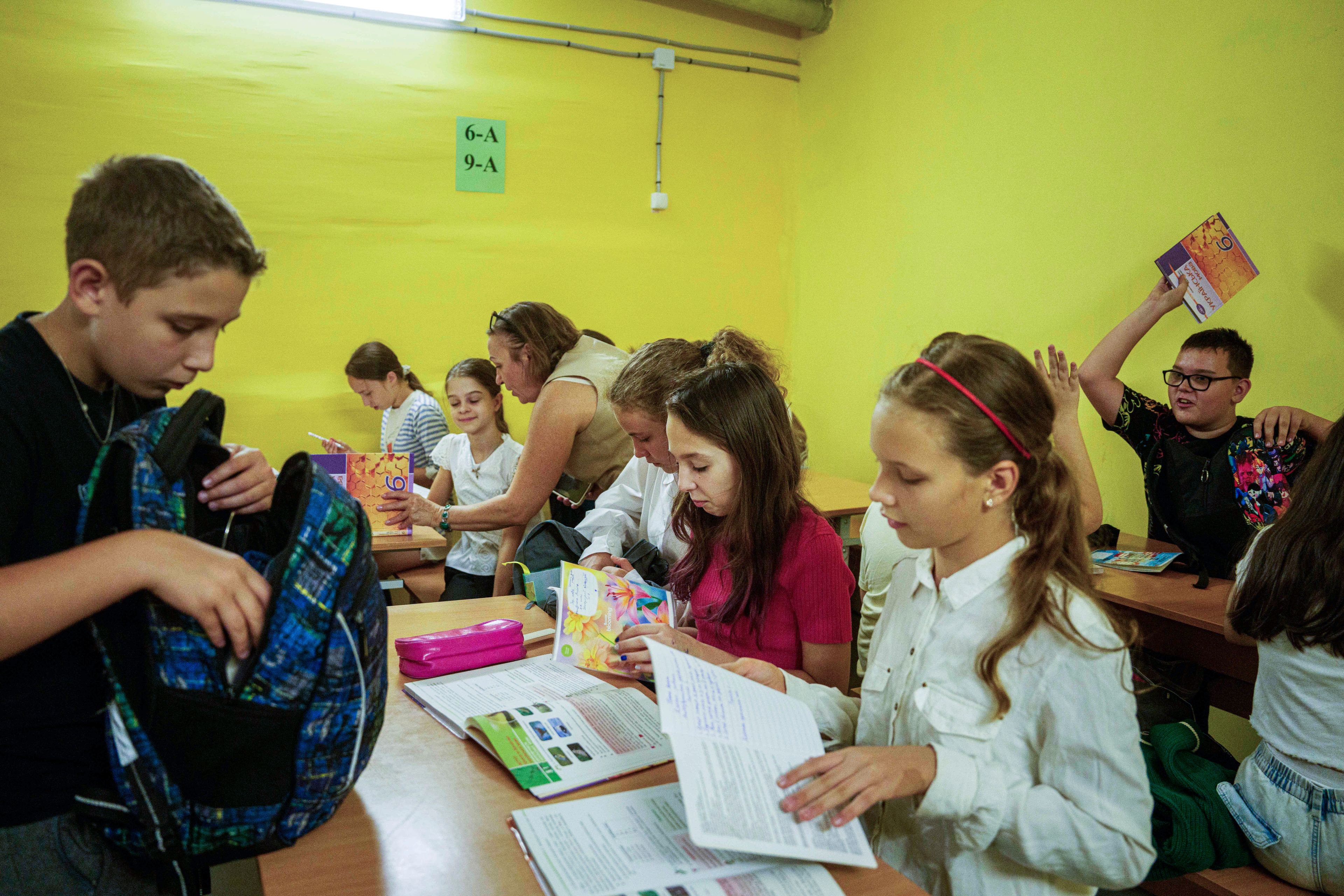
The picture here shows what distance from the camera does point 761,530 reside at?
5.43 ft

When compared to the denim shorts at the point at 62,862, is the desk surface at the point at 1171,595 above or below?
below

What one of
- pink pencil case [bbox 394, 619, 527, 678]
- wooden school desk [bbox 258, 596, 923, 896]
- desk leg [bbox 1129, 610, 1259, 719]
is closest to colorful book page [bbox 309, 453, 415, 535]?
pink pencil case [bbox 394, 619, 527, 678]

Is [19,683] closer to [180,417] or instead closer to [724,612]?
[180,417]

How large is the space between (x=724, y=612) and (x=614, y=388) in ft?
2.23

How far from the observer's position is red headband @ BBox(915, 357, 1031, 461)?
1.13 metres

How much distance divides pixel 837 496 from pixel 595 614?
2.39 m

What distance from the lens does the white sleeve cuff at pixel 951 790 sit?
102 cm

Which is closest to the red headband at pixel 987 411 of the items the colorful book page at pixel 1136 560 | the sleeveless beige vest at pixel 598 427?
the sleeveless beige vest at pixel 598 427

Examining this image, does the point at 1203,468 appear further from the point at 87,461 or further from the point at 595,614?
the point at 87,461

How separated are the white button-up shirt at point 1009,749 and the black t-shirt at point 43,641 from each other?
934 millimetres

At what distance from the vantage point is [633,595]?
171 centimetres

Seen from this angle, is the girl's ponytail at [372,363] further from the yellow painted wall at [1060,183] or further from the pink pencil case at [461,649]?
the pink pencil case at [461,649]

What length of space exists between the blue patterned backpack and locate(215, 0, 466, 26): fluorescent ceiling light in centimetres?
380

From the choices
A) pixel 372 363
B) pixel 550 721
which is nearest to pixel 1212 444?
pixel 550 721
